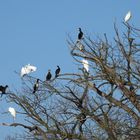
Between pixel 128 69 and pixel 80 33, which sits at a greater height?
pixel 80 33

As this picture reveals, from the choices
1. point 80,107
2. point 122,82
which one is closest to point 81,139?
point 80,107

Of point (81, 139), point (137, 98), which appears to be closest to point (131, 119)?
point (137, 98)

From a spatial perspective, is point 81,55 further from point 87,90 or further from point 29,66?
point 29,66

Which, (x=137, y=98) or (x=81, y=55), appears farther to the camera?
(x=81, y=55)

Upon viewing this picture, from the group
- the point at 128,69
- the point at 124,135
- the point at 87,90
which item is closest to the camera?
the point at 124,135

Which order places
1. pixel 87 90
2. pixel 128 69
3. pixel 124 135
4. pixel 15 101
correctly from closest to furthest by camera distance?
pixel 124 135 < pixel 128 69 < pixel 87 90 < pixel 15 101

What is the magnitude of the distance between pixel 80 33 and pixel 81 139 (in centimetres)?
290

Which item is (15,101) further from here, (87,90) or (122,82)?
(122,82)

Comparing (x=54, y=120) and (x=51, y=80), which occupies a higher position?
(x=51, y=80)

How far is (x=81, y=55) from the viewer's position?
41.6 ft

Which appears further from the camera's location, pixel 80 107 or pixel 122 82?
pixel 80 107

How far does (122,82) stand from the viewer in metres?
11.8

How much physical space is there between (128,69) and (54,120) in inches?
106

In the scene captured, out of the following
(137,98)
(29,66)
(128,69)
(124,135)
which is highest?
(29,66)
